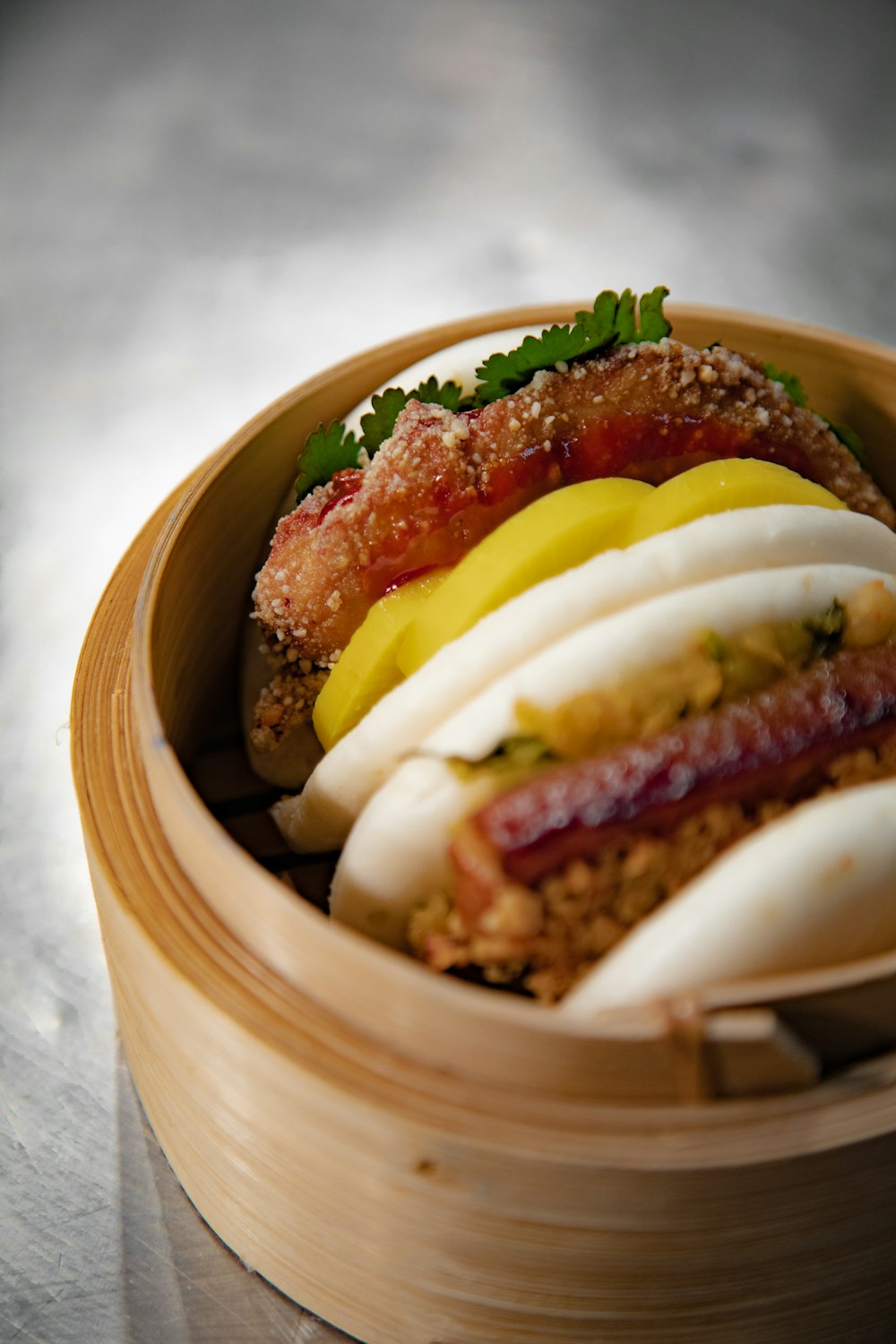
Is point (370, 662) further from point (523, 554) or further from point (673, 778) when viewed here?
point (673, 778)

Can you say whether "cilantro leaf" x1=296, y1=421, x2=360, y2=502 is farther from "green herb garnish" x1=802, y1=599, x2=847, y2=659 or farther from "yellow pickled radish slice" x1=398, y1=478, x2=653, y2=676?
"green herb garnish" x1=802, y1=599, x2=847, y2=659

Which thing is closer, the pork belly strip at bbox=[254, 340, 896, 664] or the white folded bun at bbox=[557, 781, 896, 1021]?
the white folded bun at bbox=[557, 781, 896, 1021]

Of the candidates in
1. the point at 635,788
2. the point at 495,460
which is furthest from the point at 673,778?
the point at 495,460

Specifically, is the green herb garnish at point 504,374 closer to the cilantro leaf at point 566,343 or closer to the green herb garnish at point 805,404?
the cilantro leaf at point 566,343

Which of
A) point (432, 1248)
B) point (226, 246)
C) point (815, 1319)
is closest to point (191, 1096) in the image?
point (432, 1248)

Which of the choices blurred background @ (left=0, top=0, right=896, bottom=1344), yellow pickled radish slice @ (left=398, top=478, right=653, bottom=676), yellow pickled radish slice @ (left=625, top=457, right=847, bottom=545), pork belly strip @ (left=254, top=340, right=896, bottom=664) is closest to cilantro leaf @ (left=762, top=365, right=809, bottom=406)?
pork belly strip @ (left=254, top=340, right=896, bottom=664)

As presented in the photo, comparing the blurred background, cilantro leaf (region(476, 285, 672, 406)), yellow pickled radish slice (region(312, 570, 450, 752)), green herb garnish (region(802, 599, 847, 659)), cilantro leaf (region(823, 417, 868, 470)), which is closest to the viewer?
green herb garnish (region(802, 599, 847, 659))

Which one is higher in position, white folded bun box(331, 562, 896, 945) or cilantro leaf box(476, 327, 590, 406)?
cilantro leaf box(476, 327, 590, 406)

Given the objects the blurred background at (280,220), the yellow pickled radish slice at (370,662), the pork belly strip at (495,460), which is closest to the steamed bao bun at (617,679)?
the yellow pickled radish slice at (370,662)
